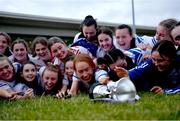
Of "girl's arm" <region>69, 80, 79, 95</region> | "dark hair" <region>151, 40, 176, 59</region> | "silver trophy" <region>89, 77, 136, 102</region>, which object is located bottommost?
"girl's arm" <region>69, 80, 79, 95</region>

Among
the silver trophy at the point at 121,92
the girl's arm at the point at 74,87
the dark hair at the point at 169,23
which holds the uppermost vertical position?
the dark hair at the point at 169,23

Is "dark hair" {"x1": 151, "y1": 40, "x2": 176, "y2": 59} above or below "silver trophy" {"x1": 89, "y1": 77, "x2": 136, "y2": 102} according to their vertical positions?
above

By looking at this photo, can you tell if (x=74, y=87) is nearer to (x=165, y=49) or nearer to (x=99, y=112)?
(x=165, y=49)

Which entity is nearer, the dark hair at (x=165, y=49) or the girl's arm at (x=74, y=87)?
the dark hair at (x=165, y=49)

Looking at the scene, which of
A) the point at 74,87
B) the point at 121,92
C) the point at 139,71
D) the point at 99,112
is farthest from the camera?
the point at 74,87

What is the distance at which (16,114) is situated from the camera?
4566 millimetres

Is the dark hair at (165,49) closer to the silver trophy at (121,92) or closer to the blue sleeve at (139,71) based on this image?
the blue sleeve at (139,71)

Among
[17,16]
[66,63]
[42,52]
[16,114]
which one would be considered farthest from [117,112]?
[17,16]

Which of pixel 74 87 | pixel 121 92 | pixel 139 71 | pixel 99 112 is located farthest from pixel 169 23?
pixel 99 112

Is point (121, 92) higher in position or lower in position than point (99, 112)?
higher

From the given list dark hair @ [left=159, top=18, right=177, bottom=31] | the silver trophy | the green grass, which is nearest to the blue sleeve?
dark hair @ [left=159, top=18, right=177, bottom=31]

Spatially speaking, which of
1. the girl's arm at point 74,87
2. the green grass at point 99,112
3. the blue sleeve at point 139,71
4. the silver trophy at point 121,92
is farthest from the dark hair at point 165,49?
the girl's arm at point 74,87

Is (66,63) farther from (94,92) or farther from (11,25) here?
(11,25)

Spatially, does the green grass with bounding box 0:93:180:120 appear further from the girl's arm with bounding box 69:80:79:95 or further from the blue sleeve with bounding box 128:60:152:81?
the girl's arm with bounding box 69:80:79:95
